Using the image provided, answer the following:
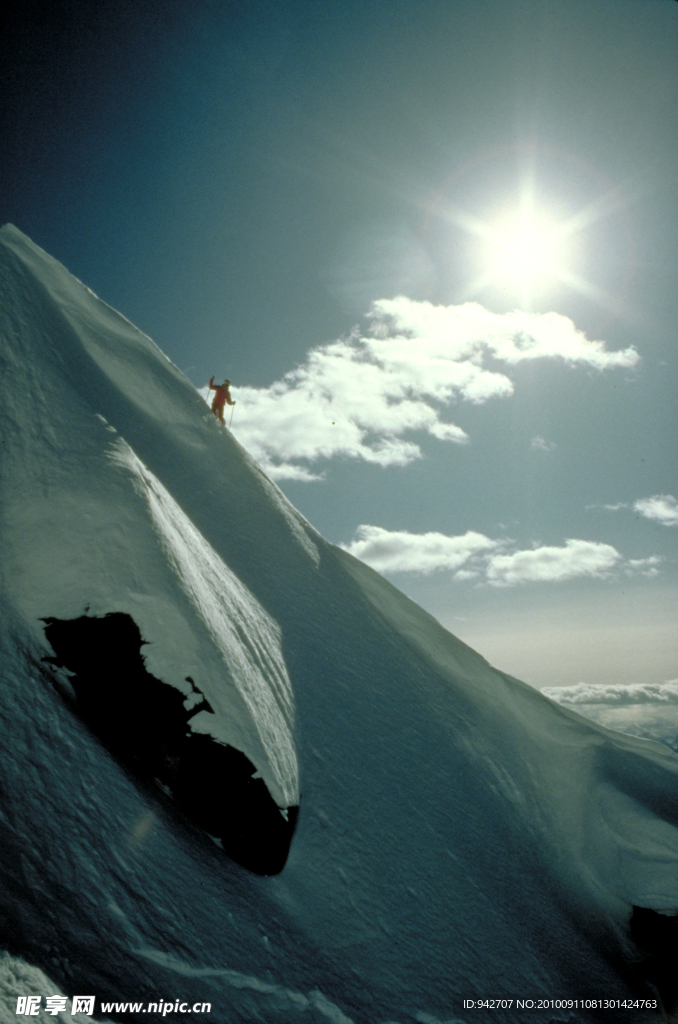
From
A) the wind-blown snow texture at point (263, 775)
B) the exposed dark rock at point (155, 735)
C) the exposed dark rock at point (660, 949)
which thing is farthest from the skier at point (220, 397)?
the exposed dark rock at point (660, 949)

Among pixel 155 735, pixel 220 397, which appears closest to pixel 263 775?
pixel 155 735

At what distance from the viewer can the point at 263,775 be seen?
8.62m

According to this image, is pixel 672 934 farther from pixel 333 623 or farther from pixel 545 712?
pixel 333 623

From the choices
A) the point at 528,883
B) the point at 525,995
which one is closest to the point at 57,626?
the point at 525,995

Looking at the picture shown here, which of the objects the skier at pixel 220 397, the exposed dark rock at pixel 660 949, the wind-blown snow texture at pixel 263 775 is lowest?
the exposed dark rock at pixel 660 949

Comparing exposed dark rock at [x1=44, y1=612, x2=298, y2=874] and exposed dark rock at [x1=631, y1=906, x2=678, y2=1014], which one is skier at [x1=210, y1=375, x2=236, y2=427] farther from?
exposed dark rock at [x1=631, y1=906, x2=678, y2=1014]

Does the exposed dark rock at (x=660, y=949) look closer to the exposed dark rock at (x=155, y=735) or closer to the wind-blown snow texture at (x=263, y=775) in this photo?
the wind-blown snow texture at (x=263, y=775)

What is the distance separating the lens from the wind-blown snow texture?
6656 mm

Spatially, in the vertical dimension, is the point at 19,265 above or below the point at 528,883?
above

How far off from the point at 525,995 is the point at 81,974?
9.19 meters

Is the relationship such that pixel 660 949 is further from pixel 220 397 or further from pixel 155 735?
pixel 220 397

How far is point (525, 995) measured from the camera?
32.2ft

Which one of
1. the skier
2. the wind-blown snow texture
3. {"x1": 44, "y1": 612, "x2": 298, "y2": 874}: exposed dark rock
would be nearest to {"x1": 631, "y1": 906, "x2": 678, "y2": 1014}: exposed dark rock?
the wind-blown snow texture

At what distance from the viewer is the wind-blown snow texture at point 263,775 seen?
6.66m
